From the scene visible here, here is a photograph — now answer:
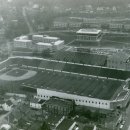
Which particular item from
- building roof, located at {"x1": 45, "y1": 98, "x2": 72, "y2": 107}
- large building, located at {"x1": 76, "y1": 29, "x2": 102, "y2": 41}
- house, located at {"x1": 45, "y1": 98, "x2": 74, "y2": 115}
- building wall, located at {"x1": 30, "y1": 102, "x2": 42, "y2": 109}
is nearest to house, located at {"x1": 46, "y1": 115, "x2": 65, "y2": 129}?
house, located at {"x1": 45, "y1": 98, "x2": 74, "y2": 115}

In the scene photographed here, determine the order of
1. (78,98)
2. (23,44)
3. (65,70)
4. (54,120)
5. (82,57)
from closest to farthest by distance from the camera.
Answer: (54,120), (78,98), (65,70), (82,57), (23,44)

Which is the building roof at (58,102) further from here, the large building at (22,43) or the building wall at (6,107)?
the large building at (22,43)

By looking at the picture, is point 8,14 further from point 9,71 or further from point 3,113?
point 3,113

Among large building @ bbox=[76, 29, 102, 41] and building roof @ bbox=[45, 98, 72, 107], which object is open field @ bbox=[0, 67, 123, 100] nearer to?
building roof @ bbox=[45, 98, 72, 107]

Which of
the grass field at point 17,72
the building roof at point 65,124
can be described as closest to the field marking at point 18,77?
the grass field at point 17,72

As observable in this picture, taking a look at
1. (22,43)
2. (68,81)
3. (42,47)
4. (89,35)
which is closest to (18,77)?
(68,81)

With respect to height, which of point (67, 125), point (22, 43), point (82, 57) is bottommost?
point (67, 125)

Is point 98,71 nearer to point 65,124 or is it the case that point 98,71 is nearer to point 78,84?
point 78,84
